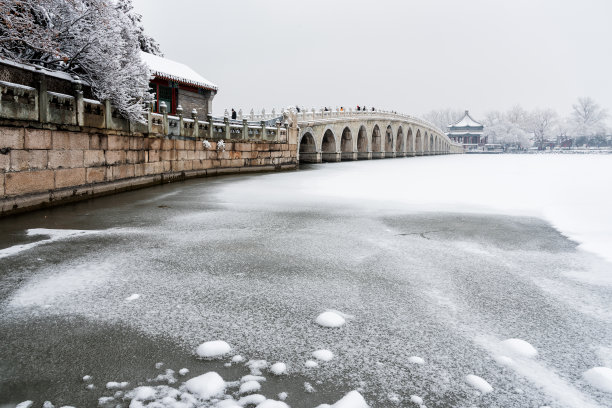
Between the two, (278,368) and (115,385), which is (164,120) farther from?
(278,368)

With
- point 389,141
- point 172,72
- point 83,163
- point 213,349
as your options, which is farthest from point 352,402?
point 389,141

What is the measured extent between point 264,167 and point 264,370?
63.0 ft

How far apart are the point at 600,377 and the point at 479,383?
73 centimetres

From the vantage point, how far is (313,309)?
3.44 metres

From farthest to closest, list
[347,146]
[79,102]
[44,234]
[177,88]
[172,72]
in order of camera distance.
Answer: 1. [347,146]
2. [177,88]
3. [172,72]
4. [79,102]
5. [44,234]

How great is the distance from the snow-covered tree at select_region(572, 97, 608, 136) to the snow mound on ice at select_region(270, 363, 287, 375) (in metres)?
106

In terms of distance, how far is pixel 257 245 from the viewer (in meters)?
5.64

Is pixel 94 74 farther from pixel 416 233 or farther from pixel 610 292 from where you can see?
pixel 610 292

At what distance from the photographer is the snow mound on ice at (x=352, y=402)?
7.03 feet

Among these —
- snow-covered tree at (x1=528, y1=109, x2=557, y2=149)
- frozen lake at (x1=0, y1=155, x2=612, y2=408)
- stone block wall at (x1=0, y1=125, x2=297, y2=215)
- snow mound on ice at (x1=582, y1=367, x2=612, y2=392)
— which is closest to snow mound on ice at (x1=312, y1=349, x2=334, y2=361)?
frozen lake at (x1=0, y1=155, x2=612, y2=408)

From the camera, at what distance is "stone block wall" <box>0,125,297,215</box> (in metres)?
7.65

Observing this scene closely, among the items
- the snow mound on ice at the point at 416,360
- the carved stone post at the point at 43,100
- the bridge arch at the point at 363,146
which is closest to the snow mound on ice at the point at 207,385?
the snow mound on ice at the point at 416,360

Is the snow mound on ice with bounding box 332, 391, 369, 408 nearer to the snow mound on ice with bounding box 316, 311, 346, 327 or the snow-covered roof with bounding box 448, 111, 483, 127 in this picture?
the snow mound on ice with bounding box 316, 311, 346, 327

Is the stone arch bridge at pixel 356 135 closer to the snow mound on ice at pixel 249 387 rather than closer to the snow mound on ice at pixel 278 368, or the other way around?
the snow mound on ice at pixel 278 368
